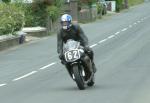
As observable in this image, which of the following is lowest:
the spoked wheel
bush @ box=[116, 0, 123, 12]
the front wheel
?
bush @ box=[116, 0, 123, 12]

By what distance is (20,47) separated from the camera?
102 ft

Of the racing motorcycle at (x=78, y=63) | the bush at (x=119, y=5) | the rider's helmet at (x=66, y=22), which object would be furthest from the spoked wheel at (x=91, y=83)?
the bush at (x=119, y=5)

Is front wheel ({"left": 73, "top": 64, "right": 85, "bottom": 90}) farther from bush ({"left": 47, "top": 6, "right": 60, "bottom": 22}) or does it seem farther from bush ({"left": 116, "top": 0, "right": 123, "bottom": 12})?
bush ({"left": 116, "top": 0, "right": 123, "bottom": 12})

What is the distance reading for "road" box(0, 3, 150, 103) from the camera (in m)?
13.7

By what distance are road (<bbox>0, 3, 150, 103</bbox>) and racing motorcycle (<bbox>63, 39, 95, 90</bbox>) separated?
0.24 meters

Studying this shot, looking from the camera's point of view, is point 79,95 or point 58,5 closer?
point 79,95

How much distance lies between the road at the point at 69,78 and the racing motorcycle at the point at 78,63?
24 centimetres

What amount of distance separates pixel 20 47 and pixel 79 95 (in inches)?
691

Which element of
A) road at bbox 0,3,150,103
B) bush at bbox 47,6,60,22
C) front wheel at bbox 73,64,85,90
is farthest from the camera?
bush at bbox 47,6,60,22

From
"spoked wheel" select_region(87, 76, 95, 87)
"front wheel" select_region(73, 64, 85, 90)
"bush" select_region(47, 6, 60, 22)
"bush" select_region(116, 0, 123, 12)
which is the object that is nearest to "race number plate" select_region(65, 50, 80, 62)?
"front wheel" select_region(73, 64, 85, 90)

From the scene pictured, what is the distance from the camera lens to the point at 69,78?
1767 cm

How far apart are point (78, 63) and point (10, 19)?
18.3 m

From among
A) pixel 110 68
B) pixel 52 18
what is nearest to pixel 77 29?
pixel 110 68

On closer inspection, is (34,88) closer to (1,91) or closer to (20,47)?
(1,91)
